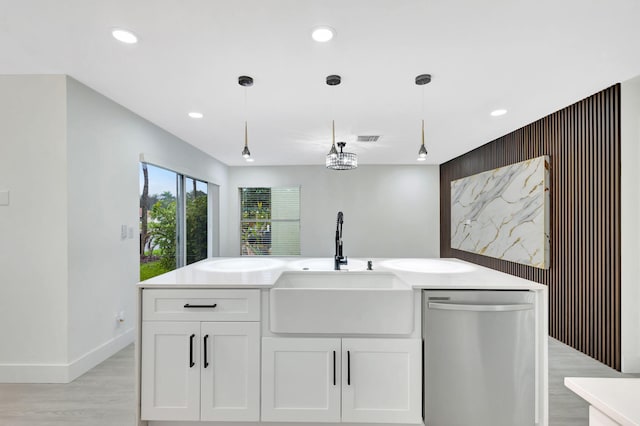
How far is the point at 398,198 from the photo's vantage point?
5973 millimetres

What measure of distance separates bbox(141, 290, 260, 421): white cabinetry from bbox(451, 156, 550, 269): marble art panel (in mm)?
3081

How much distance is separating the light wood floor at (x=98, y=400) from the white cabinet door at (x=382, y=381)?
990 mm

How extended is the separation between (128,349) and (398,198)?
4806mm

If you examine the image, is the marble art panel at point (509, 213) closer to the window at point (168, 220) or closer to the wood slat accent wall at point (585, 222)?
the wood slat accent wall at point (585, 222)

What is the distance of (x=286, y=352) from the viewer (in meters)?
1.68

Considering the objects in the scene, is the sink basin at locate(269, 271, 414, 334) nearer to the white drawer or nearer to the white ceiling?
the white drawer

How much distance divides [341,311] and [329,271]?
0.39 meters

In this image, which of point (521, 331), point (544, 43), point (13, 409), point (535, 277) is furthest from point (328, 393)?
point (535, 277)

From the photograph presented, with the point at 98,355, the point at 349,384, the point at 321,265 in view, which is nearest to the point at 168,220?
the point at 98,355

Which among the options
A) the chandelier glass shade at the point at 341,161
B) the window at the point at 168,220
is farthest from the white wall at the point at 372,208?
the chandelier glass shade at the point at 341,161

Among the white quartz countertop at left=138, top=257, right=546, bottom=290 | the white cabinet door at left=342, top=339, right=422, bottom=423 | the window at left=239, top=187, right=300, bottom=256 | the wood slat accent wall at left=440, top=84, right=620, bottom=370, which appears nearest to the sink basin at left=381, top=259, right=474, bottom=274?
the white quartz countertop at left=138, top=257, right=546, bottom=290

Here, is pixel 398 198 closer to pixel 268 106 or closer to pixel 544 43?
pixel 268 106

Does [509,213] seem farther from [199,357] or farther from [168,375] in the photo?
[168,375]

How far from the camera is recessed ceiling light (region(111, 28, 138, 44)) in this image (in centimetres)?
172
